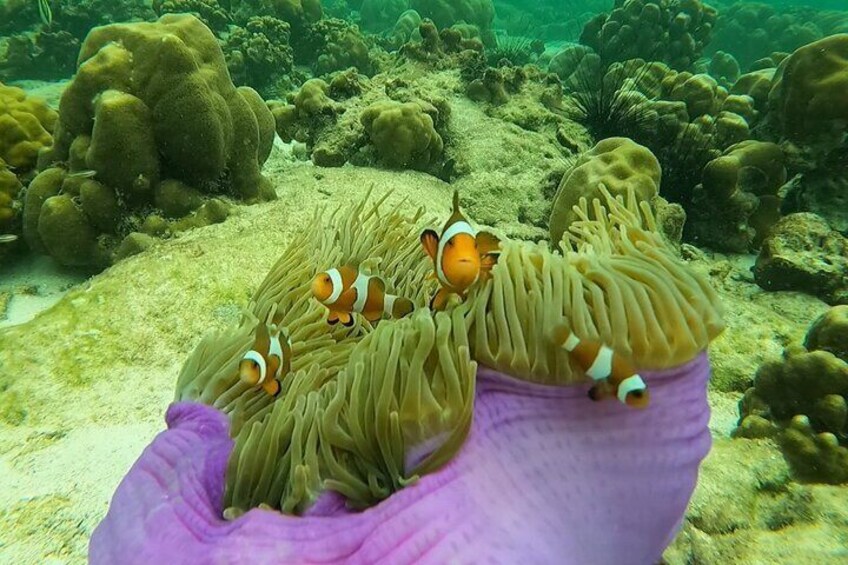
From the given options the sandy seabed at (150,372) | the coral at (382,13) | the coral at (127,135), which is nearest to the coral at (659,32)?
the coral at (382,13)

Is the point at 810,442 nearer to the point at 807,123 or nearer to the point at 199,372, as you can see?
the point at 199,372

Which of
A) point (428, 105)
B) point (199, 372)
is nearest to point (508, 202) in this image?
point (428, 105)

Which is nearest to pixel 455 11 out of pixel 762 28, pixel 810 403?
pixel 762 28

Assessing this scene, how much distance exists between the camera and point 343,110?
511 centimetres

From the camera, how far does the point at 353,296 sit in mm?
1744

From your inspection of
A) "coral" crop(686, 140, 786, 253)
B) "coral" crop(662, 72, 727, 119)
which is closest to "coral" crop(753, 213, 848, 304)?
"coral" crop(686, 140, 786, 253)

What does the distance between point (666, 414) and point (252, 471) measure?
1014mm

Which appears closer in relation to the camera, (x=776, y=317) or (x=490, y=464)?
(x=490, y=464)

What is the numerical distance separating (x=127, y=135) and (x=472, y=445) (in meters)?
3.16

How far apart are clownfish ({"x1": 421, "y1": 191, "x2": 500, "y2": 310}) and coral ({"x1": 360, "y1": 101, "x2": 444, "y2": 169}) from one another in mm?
2950

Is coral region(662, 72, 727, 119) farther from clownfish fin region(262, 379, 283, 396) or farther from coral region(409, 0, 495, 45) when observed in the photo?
coral region(409, 0, 495, 45)

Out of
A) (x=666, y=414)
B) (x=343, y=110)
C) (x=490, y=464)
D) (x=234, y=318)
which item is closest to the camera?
(x=490, y=464)

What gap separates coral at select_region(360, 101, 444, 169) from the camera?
439 cm

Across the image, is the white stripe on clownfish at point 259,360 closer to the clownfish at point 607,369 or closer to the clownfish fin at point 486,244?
the clownfish fin at point 486,244
